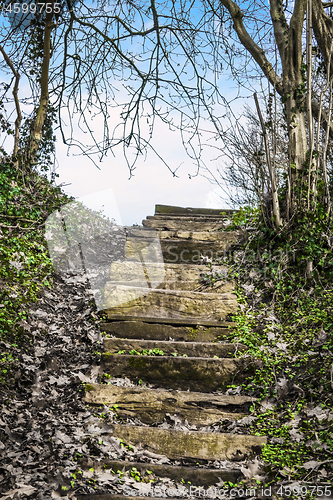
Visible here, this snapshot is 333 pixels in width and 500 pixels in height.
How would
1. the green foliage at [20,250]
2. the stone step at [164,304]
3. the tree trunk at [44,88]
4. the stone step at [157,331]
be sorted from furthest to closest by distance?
1. the tree trunk at [44,88]
2. the stone step at [164,304]
3. the stone step at [157,331]
4. the green foliage at [20,250]

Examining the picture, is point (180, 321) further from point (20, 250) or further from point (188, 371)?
point (20, 250)

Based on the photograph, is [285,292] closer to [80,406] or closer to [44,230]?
[80,406]

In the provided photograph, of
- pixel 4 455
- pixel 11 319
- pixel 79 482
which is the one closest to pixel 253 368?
pixel 79 482

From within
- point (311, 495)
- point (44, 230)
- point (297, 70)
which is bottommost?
point (311, 495)

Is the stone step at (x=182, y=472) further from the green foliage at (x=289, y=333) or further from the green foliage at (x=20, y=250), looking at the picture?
the green foliage at (x=20, y=250)

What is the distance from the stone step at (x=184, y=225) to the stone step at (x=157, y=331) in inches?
95.6

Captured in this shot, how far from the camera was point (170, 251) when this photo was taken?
5.40 m

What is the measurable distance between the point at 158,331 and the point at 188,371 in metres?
0.65

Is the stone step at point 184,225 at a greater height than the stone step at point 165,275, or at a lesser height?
greater

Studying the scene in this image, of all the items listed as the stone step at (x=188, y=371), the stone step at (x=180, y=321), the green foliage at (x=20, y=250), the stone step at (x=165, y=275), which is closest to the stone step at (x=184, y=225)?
the stone step at (x=165, y=275)

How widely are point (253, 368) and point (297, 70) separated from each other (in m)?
4.22

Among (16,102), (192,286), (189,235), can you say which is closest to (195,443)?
(192,286)

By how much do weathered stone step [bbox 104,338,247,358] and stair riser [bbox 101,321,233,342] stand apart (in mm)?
229

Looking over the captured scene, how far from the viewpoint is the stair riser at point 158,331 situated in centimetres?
382
